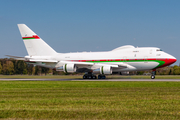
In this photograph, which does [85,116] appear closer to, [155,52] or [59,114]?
[59,114]

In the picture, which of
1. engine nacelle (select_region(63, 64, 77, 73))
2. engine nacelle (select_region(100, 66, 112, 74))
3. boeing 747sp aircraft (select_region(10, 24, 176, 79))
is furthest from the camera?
engine nacelle (select_region(63, 64, 77, 73))

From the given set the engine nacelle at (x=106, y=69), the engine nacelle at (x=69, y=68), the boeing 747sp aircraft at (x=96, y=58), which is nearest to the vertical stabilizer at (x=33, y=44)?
the boeing 747sp aircraft at (x=96, y=58)

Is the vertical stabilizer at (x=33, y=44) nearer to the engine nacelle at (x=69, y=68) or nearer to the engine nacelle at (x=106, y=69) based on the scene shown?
the engine nacelle at (x=69, y=68)

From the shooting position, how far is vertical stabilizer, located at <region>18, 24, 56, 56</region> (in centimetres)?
4369

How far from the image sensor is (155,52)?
122 feet

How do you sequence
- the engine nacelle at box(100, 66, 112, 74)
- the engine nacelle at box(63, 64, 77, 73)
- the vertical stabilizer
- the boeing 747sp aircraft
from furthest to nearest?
the vertical stabilizer → the engine nacelle at box(63, 64, 77, 73) → the boeing 747sp aircraft → the engine nacelle at box(100, 66, 112, 74)

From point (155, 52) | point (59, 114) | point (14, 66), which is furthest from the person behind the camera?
point (14, 66)

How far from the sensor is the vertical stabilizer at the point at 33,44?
143ft

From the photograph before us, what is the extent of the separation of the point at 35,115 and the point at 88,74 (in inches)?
1299

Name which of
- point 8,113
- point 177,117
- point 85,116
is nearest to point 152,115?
point 177,117

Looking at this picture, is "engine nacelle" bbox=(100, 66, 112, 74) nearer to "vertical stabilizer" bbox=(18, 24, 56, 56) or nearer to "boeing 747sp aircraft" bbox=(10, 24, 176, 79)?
"boeing 747sp aircraft" bbox=(10, 24, 176, 79)

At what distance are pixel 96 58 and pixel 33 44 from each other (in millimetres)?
12629

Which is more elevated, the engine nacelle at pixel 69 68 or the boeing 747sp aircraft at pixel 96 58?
the boeing 747sp aircraft at pixel 96 58

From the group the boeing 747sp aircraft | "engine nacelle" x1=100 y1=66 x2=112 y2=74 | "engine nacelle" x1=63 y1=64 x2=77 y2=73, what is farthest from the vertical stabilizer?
"engine nacelle" x1=100 y1=66 x2=112 y2=74
